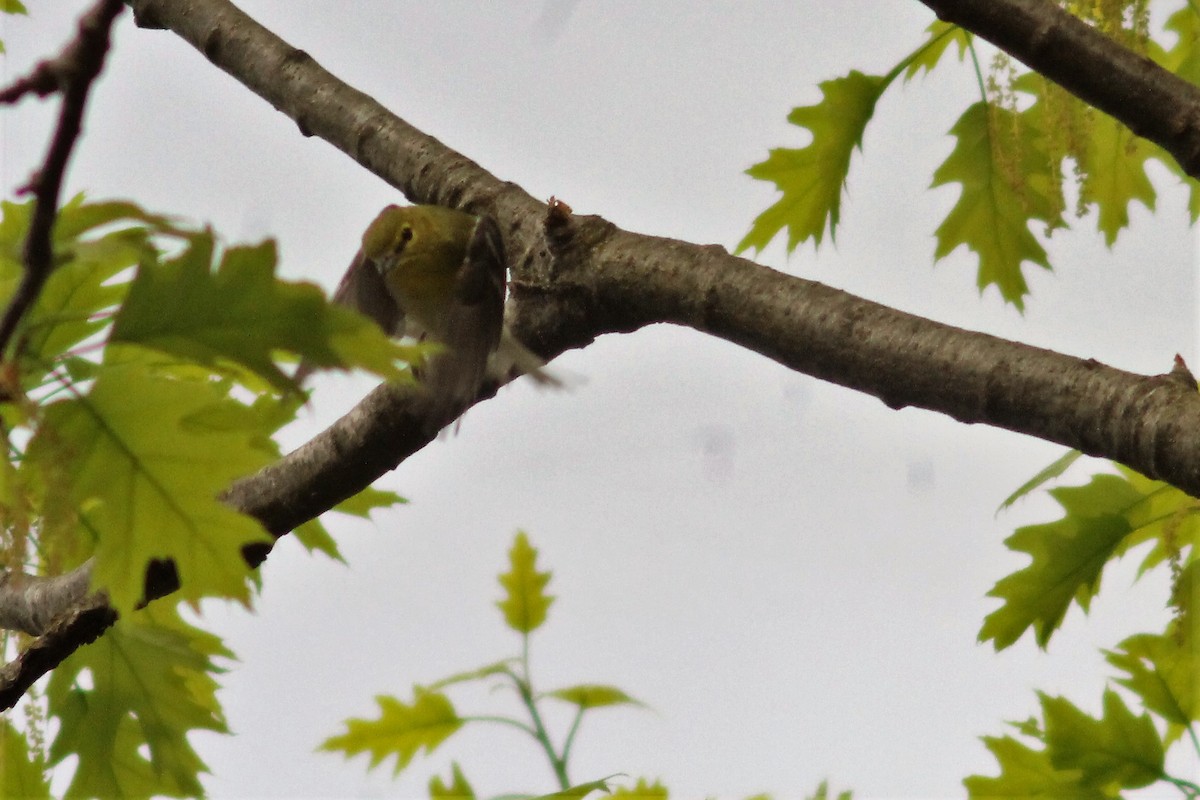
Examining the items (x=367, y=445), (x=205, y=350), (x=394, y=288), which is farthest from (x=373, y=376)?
(x=394, y=288)

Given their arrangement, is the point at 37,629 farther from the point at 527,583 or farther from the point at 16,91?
the point at 16,91

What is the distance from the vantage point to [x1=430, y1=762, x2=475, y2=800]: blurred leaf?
5.48 ft

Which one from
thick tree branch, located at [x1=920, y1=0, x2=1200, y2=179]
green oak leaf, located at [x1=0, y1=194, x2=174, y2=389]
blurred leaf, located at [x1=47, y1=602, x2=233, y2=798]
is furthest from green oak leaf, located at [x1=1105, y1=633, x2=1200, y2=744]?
green oak leaf, located at [x1=0, y1=194, x2=174, y2=389]

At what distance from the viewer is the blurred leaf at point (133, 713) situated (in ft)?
6.22

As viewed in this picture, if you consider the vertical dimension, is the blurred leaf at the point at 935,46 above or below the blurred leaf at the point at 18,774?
above

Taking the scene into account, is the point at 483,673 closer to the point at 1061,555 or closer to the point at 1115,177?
the point at 1061,555

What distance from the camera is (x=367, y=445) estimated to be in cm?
147

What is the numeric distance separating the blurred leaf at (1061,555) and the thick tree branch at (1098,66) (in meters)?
0.71

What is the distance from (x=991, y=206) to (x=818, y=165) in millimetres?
525

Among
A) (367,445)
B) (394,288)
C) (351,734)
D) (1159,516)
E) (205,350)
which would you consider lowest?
(351,734)

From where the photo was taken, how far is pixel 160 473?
1.05 m

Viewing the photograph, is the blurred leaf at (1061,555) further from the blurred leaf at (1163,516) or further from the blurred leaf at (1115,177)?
the blurred leaf at (1115,177)

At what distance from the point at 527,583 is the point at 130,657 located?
2.10 ft

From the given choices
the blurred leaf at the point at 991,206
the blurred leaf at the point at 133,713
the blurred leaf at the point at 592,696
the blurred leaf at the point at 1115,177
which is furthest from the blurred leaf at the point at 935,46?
the blurred leaf at the point at 133,713
